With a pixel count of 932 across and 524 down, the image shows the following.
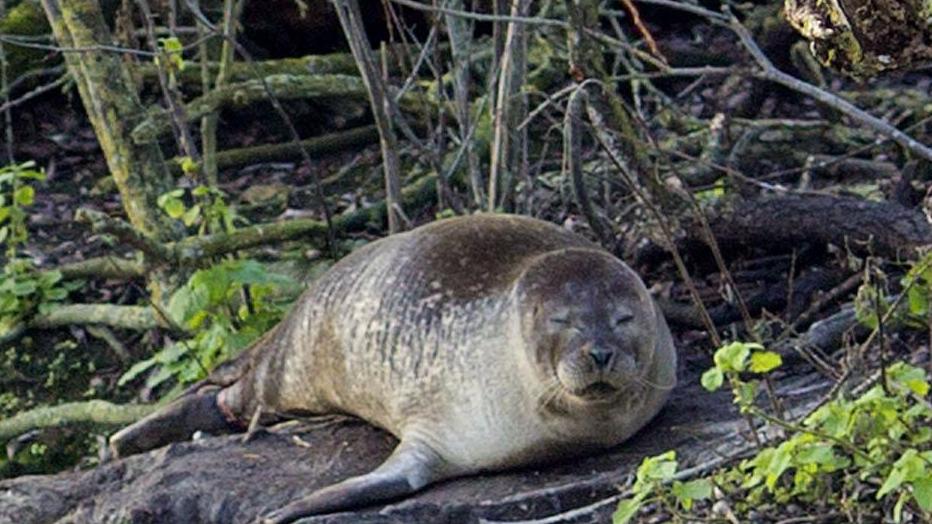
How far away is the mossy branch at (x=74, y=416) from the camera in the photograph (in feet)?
26.1

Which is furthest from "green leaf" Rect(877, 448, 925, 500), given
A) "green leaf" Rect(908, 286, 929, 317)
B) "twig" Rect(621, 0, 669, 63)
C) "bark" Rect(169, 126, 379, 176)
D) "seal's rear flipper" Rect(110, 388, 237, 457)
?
"bark" Rect(169, 126, 379, 176)

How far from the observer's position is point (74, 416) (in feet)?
26.4

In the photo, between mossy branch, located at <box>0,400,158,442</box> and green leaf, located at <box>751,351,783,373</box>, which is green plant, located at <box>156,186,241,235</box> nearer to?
mossy branch, located at <box>0,400,158,442</box>

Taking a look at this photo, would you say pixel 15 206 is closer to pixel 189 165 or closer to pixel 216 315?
pixel 189 165

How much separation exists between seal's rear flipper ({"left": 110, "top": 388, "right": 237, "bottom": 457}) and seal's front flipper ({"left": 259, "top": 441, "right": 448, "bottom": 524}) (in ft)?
3.88

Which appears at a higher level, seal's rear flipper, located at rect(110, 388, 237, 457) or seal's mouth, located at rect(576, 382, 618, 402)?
seal's mouth, located at rect(576, 382, 618, 402)

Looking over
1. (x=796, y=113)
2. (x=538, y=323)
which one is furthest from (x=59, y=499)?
(x=796, y=113)

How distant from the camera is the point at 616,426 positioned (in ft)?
20.5

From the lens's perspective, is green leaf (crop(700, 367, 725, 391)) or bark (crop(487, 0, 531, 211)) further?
bark (crop(487, 0, 531, 211))

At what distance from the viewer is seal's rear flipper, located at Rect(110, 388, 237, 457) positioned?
7.43 metres

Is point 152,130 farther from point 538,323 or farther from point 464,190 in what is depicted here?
point 538,323

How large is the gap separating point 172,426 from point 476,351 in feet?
4.89

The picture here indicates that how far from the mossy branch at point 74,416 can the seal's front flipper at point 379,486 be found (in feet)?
5.89

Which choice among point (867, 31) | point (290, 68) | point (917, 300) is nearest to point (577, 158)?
point (917, 300)
